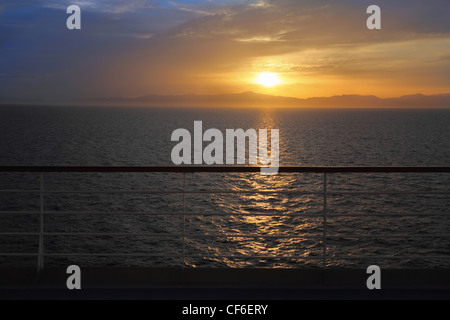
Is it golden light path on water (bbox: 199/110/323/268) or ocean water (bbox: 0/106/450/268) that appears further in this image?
golden light path on water (bbox: 199/110/323/268)

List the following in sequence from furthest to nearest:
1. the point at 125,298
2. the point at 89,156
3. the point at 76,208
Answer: the point at 89,156
the point at 76,208
the point at 125,298

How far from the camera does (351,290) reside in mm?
2875

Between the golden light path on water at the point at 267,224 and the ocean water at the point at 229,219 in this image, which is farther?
the golden light path on water at the point at 267,224

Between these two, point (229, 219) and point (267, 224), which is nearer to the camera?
point (267, 224)

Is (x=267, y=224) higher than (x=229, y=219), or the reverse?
(x=229, y=219)

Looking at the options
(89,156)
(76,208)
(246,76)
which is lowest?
(76,208)
